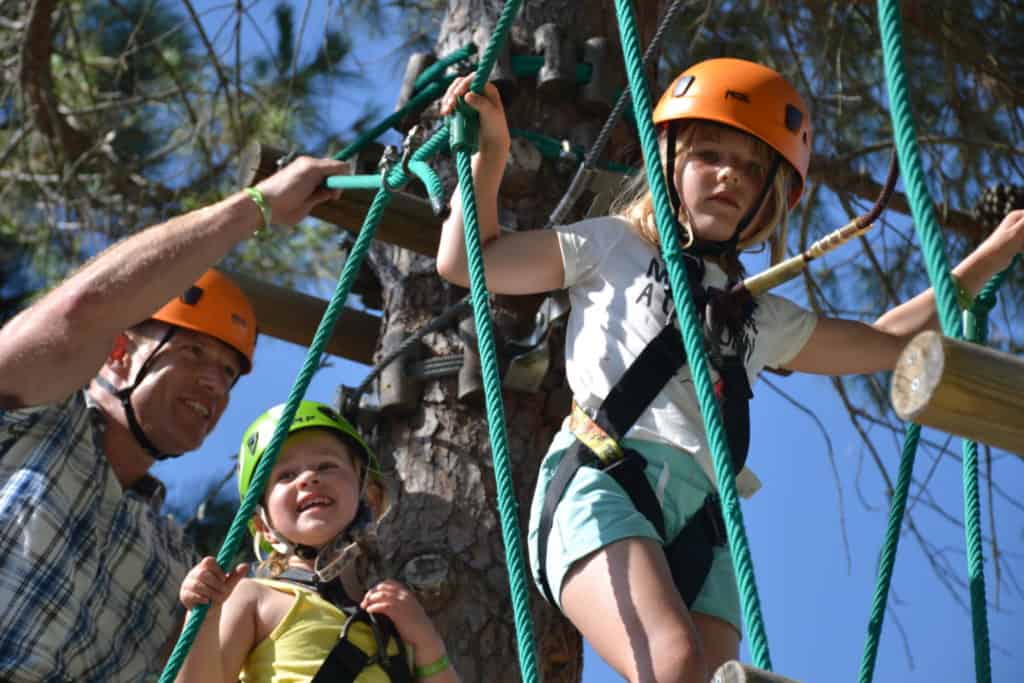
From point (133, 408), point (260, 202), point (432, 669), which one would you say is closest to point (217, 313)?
point (133, 408)

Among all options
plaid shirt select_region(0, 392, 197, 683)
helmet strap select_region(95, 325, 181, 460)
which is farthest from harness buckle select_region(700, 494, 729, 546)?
helmet strap select_region(95, 325, 181, 460)

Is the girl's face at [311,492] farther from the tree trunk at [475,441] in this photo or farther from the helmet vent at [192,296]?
the helmet vent at [192,296]

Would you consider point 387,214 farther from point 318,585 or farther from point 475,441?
point 318,585

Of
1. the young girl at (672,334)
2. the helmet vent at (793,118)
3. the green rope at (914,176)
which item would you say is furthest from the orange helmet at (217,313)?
the green rope at (914,176)

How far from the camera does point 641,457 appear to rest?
227 centimetres

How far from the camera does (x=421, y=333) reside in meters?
3.32

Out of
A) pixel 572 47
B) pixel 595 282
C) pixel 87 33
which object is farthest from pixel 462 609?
pixel 87 33

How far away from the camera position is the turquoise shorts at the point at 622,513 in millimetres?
2156

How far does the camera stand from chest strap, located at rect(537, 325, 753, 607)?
2246 millimetres

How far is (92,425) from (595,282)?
114 centimetres

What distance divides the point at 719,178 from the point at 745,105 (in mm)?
Result: 141

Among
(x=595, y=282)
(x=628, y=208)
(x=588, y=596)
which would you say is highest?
(x=628, y=208)

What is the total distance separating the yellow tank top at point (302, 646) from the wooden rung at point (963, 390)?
1523mm

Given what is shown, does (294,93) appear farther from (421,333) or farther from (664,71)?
(421,333)
